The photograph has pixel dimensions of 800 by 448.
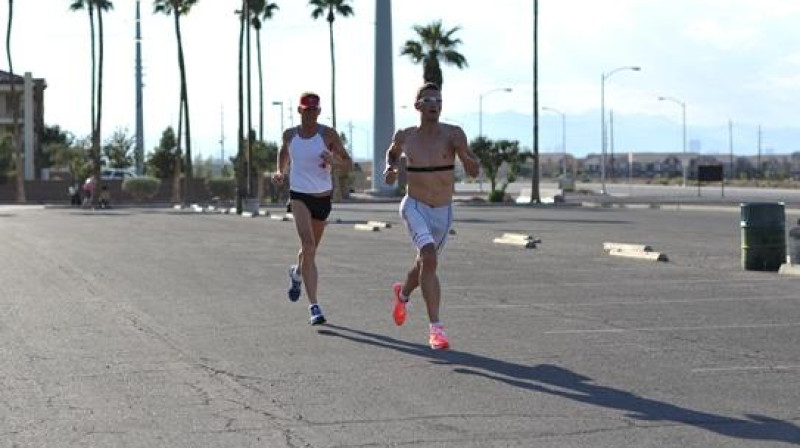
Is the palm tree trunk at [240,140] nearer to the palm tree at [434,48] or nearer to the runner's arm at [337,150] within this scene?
the palm tree at [434,48]

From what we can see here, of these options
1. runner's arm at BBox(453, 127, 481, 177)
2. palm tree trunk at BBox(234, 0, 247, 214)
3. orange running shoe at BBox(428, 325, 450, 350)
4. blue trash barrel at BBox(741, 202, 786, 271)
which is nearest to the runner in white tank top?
runner's arm at BBox(453, 127, 481, 177)

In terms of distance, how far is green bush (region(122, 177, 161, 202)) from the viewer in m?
68.1

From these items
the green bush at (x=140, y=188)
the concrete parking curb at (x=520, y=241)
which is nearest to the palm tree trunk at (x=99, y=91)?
the green bush at (x=140, y=188)

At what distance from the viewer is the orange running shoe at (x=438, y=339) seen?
8.97 metres

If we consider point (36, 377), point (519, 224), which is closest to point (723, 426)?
point (36, 377)

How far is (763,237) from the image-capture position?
15836 mm

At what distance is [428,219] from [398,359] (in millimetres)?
1302

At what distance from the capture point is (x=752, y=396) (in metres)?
7.27

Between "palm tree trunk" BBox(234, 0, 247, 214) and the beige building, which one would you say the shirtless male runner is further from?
the beige building

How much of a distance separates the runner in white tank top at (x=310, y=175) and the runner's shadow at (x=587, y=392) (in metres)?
1.09

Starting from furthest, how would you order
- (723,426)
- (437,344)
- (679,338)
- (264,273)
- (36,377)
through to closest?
(264,273)
(679,338)
(437,344)
(36,377)
(723,426)

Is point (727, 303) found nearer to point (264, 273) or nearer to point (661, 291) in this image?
Answer: point (661, 291)

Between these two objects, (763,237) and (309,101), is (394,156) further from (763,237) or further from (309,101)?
(763,237)

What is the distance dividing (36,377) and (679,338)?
506 cm
